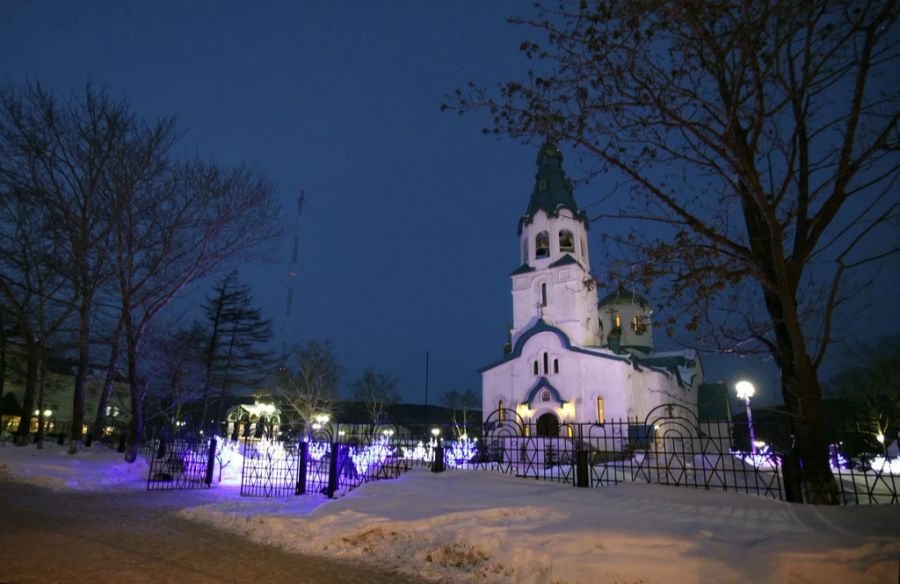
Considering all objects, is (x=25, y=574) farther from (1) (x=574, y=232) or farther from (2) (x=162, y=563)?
(1) (x=574, y=232)

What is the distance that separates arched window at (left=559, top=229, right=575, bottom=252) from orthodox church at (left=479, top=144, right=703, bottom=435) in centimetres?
8

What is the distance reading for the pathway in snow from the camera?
529cm

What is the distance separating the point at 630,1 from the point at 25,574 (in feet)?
30.8

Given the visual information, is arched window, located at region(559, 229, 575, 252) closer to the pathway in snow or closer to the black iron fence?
the black iron fence

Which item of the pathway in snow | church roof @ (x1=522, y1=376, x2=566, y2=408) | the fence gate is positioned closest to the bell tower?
church roof @ (x1=522, y1=376, x2=566, y2=408)

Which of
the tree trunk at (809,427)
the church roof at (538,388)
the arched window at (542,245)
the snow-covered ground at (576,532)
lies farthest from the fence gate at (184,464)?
the arched window at (542,245)

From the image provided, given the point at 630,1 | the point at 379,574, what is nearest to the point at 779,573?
the point at 379,574

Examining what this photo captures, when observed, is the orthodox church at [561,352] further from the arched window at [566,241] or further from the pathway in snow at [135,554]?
the pathway in snow at [135,554]

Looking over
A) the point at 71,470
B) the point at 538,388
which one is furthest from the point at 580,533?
the point at 538,388

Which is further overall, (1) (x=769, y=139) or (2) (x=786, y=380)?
(2) (x=786, y=380)

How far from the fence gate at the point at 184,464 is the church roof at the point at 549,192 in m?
30.7

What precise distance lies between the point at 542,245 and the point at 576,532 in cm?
3503

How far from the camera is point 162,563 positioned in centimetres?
580

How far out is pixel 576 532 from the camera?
5.93 metres
